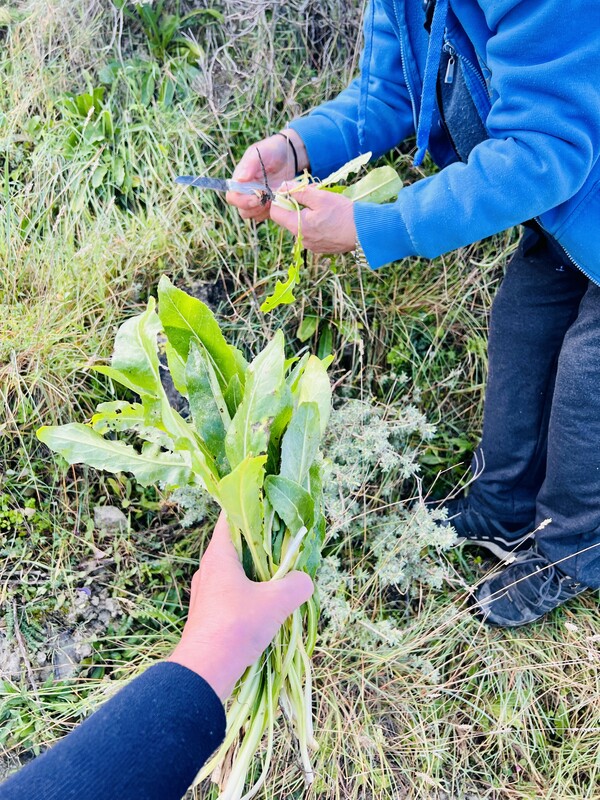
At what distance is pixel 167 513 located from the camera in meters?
1.88

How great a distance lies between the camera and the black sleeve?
3.05ft

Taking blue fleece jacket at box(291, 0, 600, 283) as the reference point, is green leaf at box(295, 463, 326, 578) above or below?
below

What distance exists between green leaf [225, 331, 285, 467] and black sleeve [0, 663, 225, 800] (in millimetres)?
386

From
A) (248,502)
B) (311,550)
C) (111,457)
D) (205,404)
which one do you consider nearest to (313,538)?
(311,550)

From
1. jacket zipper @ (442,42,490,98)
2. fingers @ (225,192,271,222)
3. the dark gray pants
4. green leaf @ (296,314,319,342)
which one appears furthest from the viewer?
green leaf @ (296,314,319,342)

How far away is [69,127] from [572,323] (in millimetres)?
1663

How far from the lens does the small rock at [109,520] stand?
1.82 meters

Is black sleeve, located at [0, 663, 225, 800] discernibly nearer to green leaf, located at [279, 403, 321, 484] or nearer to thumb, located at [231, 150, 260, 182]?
green leaf, located at [279, 403, 321, 484]

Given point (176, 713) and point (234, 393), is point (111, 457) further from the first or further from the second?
point (176, 713)

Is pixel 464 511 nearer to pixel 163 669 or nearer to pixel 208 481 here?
pixel 208 481

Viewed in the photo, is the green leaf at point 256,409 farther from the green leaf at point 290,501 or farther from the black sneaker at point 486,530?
the black sneaker at point 486,530

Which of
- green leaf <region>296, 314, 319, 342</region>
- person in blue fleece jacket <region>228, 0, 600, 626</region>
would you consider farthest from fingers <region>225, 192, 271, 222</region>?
green leaf <region>296, 314, 319, 342</region>

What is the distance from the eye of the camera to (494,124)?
4.23 ft

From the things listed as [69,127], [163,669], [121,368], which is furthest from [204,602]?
[69,127]
